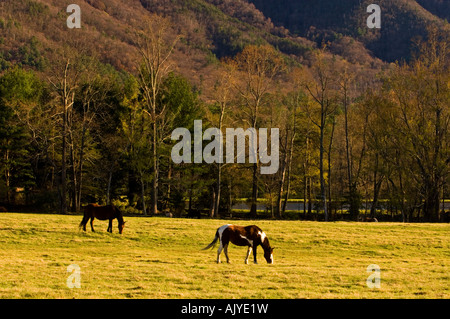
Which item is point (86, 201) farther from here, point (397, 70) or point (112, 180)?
point (397, 70)

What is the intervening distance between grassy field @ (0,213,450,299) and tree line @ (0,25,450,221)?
42.7 ft

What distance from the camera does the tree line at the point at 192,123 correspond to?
40.0 m

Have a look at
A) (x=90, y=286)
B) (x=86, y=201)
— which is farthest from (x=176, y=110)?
(x=90, y=286)

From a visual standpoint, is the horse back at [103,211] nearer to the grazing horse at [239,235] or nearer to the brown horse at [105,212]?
the brown horse at [105,212]

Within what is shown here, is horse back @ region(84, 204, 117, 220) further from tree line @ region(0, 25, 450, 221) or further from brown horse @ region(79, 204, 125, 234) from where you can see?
tree line @ region(0, 25, 450, 221)

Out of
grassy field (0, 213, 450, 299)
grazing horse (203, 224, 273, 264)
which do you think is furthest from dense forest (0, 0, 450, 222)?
grazing horse (203, 224, 273, 264)

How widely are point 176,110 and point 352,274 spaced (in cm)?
3530

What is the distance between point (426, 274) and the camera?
1572cm

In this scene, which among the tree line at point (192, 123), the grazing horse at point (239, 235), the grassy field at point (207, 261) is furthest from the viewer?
the tree line at point (192, 123)

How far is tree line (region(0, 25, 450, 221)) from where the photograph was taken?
40.0m

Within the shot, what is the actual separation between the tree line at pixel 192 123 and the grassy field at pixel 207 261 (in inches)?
512

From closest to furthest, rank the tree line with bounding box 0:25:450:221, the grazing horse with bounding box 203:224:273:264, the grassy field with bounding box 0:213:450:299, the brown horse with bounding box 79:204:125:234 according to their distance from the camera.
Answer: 1. the grassy field with bounding box 0:213:450:299
2. the grazing horse with bounding box 203:224:273:264
3. the brown horse with bounding box 79:204:125:234
4. the tree line with bounding box 0:25:450:221

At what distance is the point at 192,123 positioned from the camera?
48.1 metres

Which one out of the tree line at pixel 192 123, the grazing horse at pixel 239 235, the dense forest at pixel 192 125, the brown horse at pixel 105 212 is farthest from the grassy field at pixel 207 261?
the tree line at pixel 192 123
